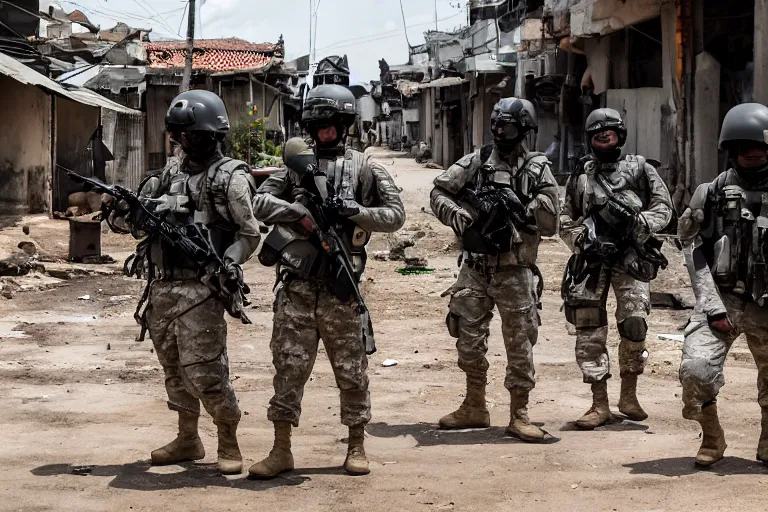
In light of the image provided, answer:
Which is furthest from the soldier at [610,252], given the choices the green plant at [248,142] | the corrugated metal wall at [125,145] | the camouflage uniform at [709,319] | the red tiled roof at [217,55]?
→ the red tiled roof at [217,55]

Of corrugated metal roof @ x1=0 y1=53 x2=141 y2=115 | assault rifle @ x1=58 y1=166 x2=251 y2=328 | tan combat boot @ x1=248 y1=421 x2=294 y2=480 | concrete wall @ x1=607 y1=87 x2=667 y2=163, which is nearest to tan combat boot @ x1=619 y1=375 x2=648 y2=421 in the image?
tan combat boot @ x1=248 y1=421 x2=294 y2=480

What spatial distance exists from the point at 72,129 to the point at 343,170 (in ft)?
62.0

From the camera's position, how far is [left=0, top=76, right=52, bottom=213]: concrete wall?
774 inches

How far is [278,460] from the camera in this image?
19.0 feet

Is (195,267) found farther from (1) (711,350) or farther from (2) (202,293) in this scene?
(1) (711,350)

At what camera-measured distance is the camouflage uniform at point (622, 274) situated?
7320 mm

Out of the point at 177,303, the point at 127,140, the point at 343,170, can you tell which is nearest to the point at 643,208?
the point at 343,170

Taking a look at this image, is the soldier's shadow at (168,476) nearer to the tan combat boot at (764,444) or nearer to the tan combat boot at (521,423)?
the tan combat boot at (521,423)

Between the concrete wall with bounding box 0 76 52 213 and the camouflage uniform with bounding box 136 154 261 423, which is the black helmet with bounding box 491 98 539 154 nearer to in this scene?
the camouflage uniform with bounding box 136 154 261 423

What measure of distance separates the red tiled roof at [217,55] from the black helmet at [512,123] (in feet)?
96.1

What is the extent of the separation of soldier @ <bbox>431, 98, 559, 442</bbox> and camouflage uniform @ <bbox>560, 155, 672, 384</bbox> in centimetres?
41

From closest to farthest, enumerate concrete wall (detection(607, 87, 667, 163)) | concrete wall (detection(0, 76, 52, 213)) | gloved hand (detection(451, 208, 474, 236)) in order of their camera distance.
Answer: gloved hand (detection(451, 208, 474, 236)), concrete wall (detection(607, 87, 667, 163)), concrete wall (detection(0, 76, 52, 213))

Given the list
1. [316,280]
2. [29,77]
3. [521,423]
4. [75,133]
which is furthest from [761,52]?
[75,133]

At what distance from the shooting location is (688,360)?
570 cm
